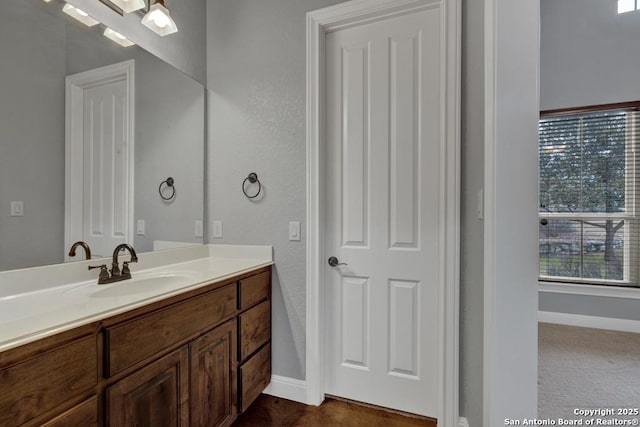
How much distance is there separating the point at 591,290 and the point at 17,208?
14.4 feet

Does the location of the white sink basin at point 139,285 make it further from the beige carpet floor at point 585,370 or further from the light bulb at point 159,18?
the beige carpet floor at point 585,370

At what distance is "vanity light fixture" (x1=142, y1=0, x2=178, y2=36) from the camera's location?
1588 millimetres

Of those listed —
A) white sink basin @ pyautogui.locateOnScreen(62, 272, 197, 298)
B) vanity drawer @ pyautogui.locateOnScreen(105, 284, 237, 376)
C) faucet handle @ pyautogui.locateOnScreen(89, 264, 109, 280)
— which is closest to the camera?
vanity drawer @ pyautogui.locateOnScreen(105, 284, 237, 376)

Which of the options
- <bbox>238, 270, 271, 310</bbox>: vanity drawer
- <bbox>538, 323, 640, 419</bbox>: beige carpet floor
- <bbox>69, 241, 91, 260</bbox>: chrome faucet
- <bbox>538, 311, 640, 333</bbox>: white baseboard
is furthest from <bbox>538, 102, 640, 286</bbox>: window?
<bbox>69, 241, 91, 260</bbox>: chrome faucet

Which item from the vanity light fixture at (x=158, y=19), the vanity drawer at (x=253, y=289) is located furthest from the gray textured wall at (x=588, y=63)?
the vanity light fixture at (x=158, y=19)

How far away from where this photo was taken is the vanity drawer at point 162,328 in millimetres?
1026

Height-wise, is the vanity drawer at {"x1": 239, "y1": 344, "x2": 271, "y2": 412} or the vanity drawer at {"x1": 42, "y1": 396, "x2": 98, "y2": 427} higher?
the vanity drawer at {"x1": 42, "y1": 396, "x2": 98, "y2": 427}

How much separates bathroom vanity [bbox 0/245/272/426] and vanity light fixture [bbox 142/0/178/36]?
1.26 meters

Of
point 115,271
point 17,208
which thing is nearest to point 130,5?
point 17,208

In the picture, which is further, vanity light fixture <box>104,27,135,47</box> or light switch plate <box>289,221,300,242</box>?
light switch plate <box>289,221,300,242</box>

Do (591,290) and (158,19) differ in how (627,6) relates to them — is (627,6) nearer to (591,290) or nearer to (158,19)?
(591,290)

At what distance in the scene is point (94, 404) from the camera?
96 centimetres

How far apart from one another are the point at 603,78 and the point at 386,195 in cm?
290

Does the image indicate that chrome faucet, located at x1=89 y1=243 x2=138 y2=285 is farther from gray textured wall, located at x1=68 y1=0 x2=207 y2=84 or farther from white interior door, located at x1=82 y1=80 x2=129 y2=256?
gray textured wall, located at x1=68 y1=0 x2=207 y2=84
